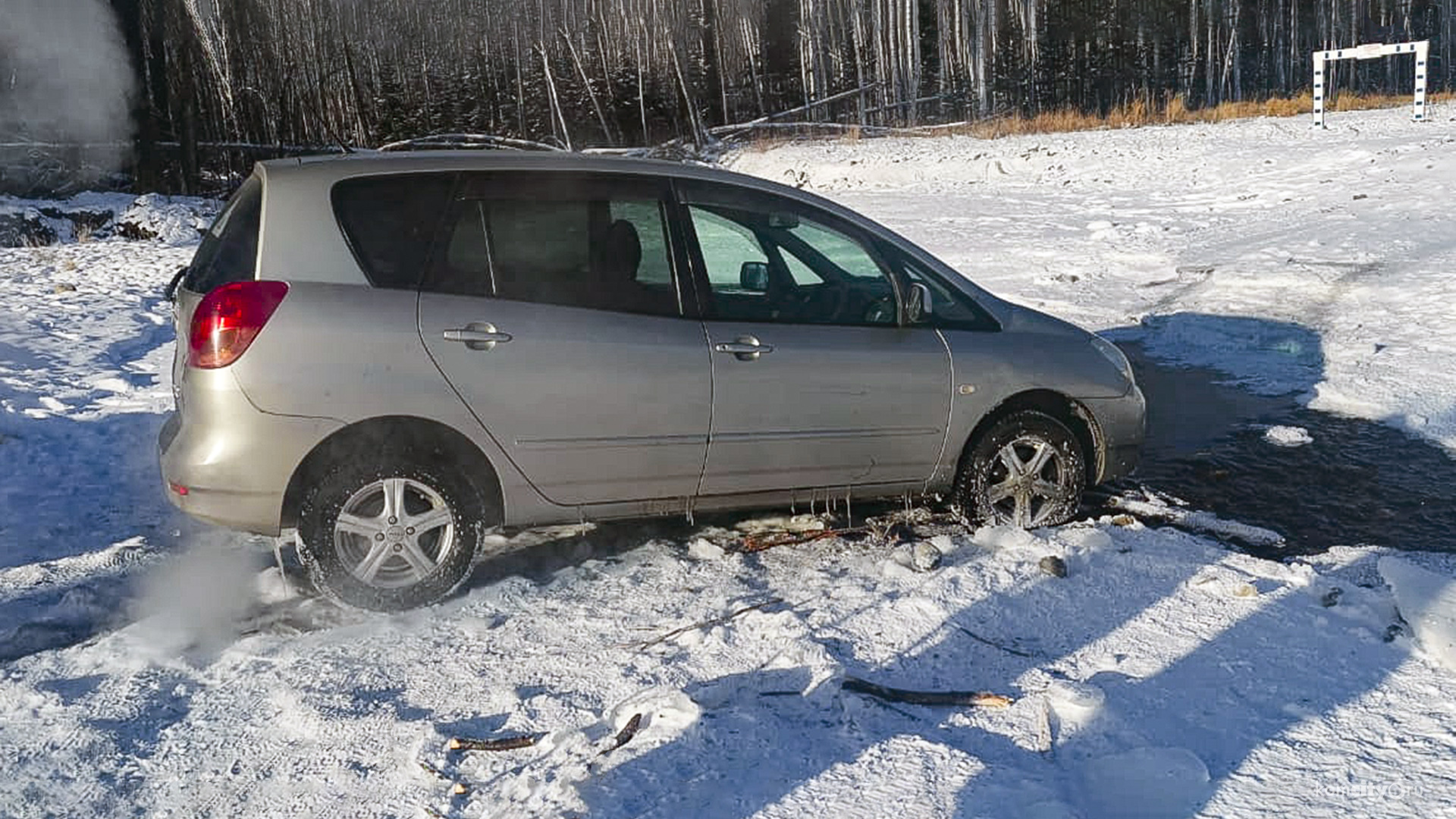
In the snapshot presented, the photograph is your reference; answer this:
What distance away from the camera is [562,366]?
15.2ft

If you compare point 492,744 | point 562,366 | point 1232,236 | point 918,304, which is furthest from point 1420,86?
point 492,744

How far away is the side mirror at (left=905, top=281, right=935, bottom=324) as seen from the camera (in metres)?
5.26

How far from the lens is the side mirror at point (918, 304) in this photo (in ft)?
17.3

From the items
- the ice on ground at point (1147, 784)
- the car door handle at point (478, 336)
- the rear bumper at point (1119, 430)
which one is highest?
the car door handle at point (478, 336)

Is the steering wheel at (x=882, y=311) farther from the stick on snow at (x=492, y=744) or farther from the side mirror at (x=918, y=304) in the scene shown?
the stick on snow at (x=492, y=744)

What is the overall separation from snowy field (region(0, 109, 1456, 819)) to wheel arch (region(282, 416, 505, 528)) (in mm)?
480

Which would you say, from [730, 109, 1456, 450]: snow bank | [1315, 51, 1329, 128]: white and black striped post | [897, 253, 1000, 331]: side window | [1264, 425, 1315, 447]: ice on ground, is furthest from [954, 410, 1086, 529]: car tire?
[1315, 51, 1329, 128]: white and black striped post

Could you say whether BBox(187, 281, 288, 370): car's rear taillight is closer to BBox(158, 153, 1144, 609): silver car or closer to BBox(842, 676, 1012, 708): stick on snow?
BBox(158, 153, 1144, 609): silver car

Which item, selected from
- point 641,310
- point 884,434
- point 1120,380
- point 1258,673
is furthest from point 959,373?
point 1258,673

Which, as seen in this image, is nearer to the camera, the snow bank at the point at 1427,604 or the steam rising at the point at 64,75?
the snow bank at the point at 1427,604

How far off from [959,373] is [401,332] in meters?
2.39

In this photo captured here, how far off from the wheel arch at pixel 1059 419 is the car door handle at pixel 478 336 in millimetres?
2155

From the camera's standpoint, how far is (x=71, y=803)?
→ 3.29 meters

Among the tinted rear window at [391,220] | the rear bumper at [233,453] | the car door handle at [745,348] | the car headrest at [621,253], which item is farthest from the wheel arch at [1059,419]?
the rear bumper at [233,453]
